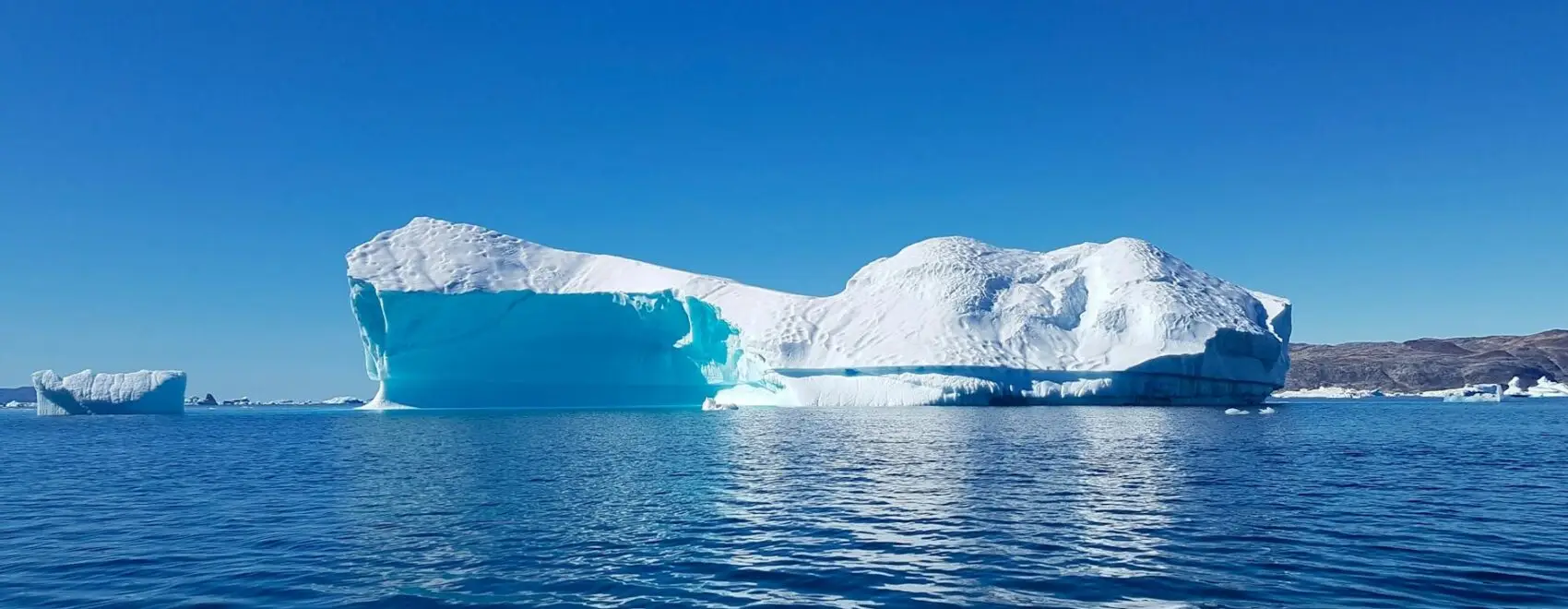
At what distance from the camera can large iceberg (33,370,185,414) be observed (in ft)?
179

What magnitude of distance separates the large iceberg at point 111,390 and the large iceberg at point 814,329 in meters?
12.3

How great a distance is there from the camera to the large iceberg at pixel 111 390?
2152 inches

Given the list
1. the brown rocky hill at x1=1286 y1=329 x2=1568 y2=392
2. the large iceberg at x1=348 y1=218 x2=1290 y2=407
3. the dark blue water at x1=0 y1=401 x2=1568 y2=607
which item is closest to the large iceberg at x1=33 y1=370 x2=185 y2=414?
the large iceberg at x1=348 y1=218 x2=1290 y2=407

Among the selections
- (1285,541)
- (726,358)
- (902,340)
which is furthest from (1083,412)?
(1285,541)

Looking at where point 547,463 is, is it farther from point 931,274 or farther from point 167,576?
point 931,274

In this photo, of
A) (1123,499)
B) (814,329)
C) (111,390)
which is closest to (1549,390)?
(814,329)

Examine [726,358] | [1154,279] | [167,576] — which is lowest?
[167,576]

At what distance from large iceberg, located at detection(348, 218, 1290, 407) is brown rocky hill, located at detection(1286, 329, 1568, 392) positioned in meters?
85.7

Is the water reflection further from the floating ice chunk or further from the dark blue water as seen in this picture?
the floating ice chunk

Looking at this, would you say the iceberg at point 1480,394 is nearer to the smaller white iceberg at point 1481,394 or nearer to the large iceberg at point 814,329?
the smaller white iceberg at point 1481,394

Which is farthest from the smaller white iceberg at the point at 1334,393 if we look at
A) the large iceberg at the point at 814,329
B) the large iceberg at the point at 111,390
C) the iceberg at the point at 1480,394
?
the large iceberg at the point at 111,390

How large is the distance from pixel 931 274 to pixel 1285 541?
4379 centimetres

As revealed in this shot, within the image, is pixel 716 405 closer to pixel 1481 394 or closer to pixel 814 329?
pixel 814 329

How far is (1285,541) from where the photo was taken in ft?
35.3
